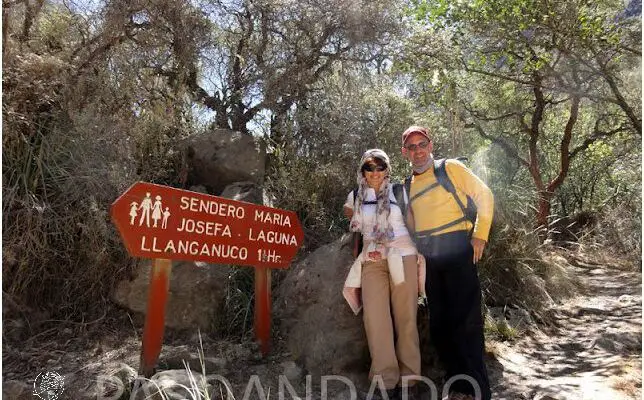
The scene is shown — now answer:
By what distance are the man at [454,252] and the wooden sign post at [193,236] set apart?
3.90ft

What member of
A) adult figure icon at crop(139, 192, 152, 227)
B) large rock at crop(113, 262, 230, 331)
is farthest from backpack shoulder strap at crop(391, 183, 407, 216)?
large rock at crop(113, 262, 230, 331)

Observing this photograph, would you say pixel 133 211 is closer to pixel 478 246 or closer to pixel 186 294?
pixel 186 294

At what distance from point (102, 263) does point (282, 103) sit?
133 inches

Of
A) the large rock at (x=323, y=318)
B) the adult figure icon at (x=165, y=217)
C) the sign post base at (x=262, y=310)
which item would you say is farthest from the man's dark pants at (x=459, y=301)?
the adult figure icon at (x=165, y=217)

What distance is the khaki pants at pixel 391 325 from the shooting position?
12.0ft

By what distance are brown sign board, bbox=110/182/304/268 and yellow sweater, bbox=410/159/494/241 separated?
121cm

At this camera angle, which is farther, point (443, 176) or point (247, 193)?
→ point (247, 193)

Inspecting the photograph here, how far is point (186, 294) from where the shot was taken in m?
4.64

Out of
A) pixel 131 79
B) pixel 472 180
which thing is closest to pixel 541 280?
pixel 472 180

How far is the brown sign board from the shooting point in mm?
3463

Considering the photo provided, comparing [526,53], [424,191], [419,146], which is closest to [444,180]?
[424,191]

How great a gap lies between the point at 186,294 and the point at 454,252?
7.90ft

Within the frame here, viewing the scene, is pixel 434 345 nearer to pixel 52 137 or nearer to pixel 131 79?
pixel 52 137

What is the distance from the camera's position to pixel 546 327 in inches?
222
